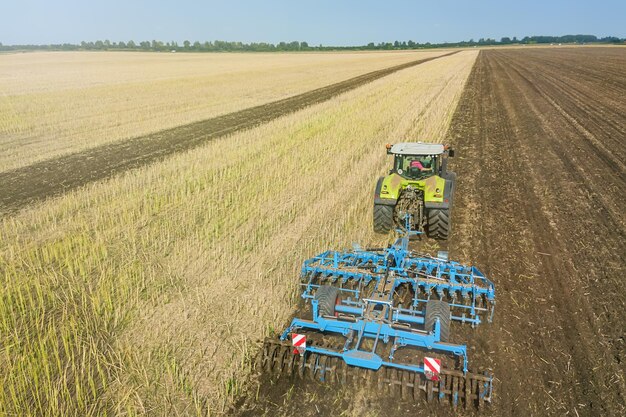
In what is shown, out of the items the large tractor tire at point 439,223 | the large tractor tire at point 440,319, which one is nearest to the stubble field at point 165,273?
the large tractor tire at point 439,223

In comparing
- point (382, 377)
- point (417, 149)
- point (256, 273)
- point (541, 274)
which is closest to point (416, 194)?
point (417, 149)

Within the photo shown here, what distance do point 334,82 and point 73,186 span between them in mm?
32306

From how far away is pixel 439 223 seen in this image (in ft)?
25.7

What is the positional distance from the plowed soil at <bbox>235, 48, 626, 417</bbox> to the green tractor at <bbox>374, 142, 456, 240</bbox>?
71 cm

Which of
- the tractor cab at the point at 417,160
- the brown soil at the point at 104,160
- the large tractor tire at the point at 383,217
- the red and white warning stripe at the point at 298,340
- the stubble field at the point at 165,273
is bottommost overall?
the brown soil at the point at 104,160

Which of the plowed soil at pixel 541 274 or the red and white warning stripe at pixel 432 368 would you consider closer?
the red and white warning stripe at pixel 432 368

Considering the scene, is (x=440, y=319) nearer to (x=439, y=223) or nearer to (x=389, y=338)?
(x=389, y=338)

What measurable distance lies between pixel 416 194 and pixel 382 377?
4464mm

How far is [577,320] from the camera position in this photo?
226 inches

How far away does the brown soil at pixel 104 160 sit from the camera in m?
11.6

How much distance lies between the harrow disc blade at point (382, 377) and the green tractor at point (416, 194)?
3.68m

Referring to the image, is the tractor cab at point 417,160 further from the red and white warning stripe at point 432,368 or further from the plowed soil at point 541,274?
A: the red and white warning stripe at point 432,368

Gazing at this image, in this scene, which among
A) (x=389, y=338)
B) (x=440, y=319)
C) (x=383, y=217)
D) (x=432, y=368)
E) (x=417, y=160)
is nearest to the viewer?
(x=432, y=368)

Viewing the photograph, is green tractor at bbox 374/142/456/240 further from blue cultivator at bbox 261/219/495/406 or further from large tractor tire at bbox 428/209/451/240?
blue cultivator at bbox 261/219/495/406
